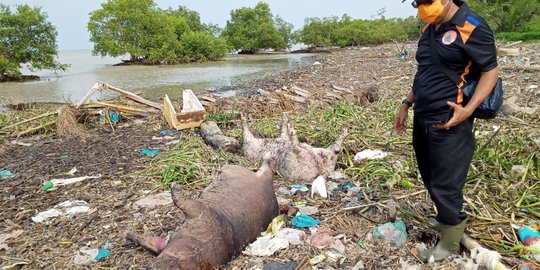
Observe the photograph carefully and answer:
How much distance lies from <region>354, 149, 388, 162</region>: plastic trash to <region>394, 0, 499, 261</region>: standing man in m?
1.79

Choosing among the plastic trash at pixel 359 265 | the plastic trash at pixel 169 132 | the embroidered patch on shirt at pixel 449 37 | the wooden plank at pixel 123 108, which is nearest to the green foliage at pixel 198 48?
the wooden plank at pixel 123 108

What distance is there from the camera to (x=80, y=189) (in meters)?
3.83

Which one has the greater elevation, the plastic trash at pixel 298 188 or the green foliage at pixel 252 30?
the green foliage at pixel 252 30

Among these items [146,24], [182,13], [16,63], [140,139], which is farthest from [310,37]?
[140,139]

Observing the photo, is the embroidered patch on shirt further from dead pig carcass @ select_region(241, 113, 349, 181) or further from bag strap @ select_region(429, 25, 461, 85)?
dead pig carcass @ select_region(241, 113, 349, 181)

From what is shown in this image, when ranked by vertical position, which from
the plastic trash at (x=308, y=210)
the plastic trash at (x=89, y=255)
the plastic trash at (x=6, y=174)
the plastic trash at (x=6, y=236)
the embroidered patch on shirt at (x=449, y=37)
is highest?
the embroidered patch on shirt at (x=449, y=37)

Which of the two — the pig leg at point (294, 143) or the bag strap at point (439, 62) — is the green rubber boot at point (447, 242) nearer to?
the bag strap at point (439, 62)

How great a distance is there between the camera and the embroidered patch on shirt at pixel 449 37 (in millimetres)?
1800

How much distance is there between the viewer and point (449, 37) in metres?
1.82

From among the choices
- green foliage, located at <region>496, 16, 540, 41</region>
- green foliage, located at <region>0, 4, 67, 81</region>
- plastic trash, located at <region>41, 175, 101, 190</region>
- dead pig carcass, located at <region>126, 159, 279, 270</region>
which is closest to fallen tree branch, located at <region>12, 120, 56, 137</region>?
plastic trash, located at <region>41, 175, 101, 190</region>

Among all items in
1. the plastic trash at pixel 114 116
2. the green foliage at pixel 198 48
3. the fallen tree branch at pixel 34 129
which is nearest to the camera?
the fallen tree branch at pixel 34 129

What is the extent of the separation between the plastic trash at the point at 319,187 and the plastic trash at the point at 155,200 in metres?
1.37

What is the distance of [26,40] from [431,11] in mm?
28572

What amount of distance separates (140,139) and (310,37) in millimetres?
57168
